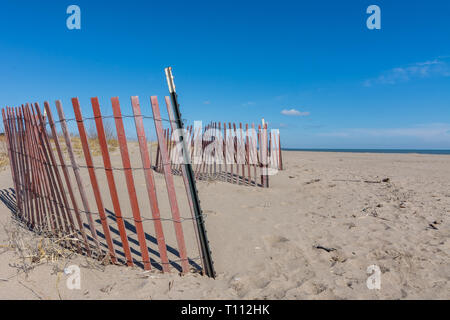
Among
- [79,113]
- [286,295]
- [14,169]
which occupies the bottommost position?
[286,295]

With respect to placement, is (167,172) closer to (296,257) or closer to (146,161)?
(146,161)

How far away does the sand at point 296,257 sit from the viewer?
2.42m

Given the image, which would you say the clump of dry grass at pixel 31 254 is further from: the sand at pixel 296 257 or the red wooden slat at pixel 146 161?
the red wooden slat at pixel 146 161

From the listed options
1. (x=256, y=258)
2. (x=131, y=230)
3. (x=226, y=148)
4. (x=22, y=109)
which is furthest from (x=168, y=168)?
(x=226, y=148)

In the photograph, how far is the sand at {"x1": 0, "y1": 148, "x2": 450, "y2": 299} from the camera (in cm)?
242

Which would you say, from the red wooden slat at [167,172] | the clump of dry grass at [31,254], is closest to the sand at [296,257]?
the clump of dry grass at [31,254]

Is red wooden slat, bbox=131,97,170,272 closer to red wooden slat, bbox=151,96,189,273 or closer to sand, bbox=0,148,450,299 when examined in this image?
red wooden slat, bbox=151,96,189,273

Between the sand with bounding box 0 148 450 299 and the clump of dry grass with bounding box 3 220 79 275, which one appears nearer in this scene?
the sand with bounding box 0 148 450 299

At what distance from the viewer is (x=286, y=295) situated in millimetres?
2432

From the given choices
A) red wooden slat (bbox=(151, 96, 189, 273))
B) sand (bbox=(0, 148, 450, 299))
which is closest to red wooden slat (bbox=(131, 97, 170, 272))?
red wooden slat (bbox=(151, 96, 189, 273))

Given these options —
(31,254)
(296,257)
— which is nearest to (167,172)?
(31,254)

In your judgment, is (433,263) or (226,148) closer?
(433,263)
